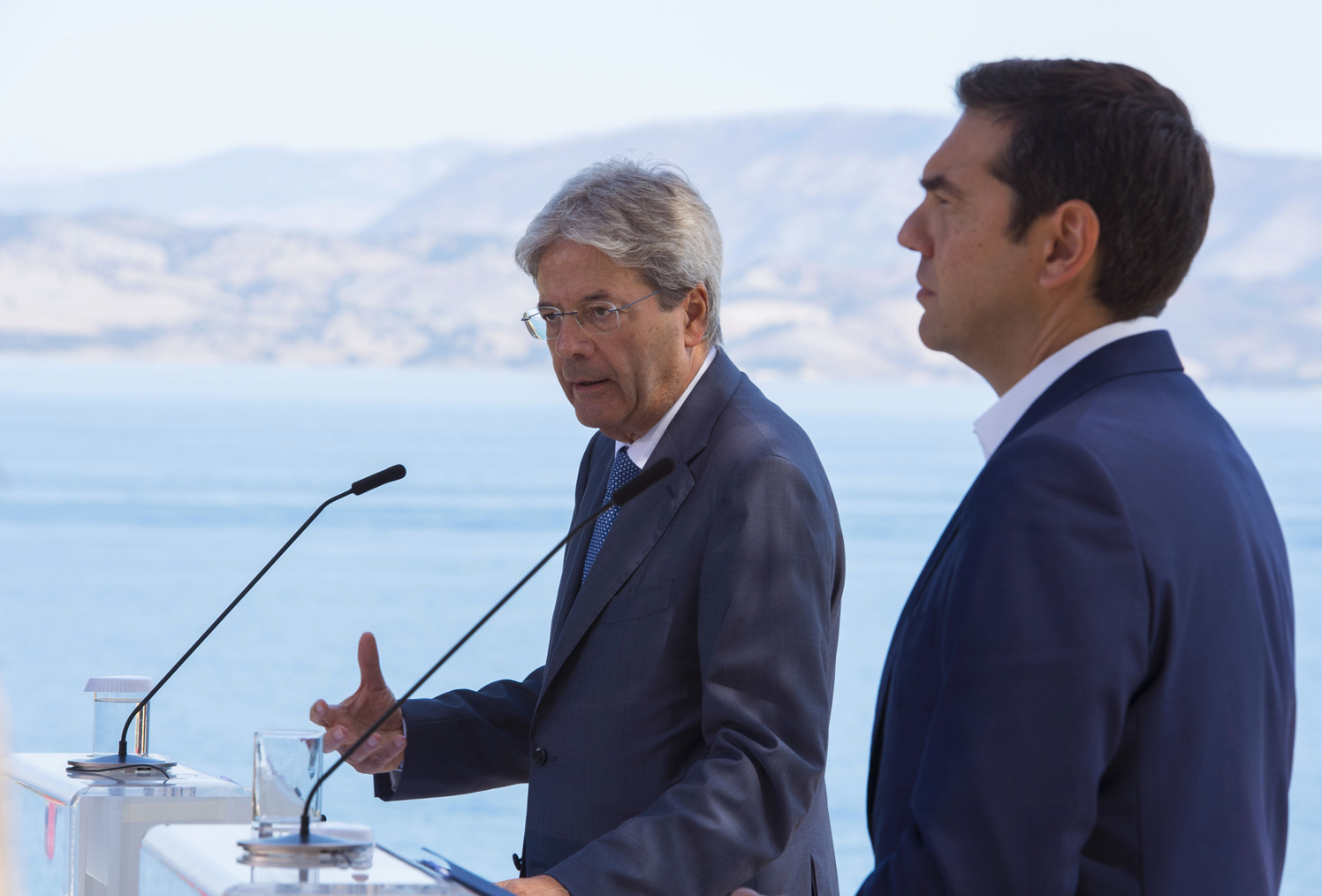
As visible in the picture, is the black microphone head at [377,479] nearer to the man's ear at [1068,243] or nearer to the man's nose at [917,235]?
the man's nose at [917,235]

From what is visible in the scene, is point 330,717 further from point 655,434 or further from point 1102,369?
point 1102,369

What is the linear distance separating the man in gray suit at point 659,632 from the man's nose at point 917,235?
0.55 metres

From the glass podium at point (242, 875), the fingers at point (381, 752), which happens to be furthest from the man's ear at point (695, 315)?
the glass podium at point (242, 875)

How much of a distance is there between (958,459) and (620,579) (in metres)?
60.4

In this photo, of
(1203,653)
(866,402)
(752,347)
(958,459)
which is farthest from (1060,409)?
(866,402)

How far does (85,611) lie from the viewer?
26406 millimetres

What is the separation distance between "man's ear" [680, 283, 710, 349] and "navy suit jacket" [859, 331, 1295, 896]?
37.8 inches

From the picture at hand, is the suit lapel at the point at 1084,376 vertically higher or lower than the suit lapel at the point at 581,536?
higher

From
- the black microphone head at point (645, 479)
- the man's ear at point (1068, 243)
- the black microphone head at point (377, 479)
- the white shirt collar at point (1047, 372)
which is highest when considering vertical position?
the man's ear at point (1068, 243)

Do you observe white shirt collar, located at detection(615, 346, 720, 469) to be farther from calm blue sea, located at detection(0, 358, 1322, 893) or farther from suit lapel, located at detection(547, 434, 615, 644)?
calm blue sea, located at detection(0, 358, 1322, 893)

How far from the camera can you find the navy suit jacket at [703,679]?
183 cm

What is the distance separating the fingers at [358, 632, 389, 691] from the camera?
207 cm

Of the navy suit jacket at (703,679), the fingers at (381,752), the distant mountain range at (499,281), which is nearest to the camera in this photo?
the navy suit jacket at (703,679)

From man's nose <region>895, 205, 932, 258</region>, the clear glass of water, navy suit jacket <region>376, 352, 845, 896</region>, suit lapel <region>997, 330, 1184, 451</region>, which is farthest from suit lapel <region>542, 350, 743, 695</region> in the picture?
suit lapel <region>997, 330, 1184, 451</region>
